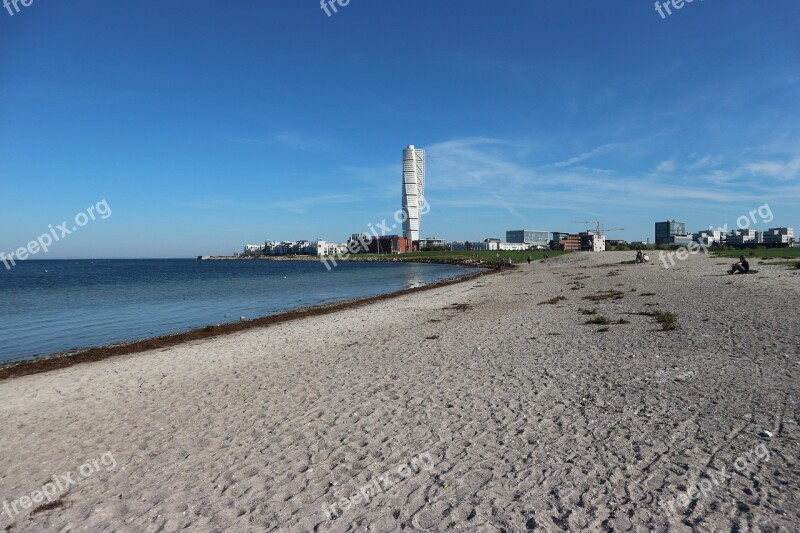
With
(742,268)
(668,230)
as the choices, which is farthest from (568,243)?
(742,268)

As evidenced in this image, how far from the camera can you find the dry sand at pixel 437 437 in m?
4.74

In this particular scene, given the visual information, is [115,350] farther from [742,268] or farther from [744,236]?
[744,236]

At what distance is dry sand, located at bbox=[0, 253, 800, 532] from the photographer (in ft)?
15.5

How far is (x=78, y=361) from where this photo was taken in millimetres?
14539

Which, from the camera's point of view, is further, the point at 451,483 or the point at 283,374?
the point at 283,374

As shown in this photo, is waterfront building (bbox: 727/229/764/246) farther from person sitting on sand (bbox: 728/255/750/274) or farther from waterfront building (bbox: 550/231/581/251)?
person sitting on sand (bbox: 728/255/750/274)

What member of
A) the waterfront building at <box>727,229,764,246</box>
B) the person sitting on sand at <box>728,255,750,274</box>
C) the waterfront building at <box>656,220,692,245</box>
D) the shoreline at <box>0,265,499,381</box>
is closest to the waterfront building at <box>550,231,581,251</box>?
the waterfront building at <box>656,220,692,245</box>

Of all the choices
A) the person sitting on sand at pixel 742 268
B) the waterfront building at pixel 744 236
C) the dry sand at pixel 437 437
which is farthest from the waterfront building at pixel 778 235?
the dry sand at pixel 437 437

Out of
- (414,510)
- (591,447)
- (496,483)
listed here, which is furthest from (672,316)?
(414,510)

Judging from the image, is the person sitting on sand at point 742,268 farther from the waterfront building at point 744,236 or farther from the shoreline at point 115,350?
the waterfront building at point 744,236

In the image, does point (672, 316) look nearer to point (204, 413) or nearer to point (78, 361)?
point (204, 413)

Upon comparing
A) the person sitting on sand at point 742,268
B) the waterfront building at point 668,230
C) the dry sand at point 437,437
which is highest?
the waterfront building at point 668,230

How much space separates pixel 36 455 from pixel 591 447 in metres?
8.29

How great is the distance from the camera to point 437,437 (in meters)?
6.52
